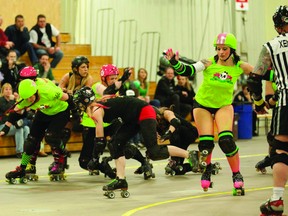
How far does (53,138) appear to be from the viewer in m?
8.91

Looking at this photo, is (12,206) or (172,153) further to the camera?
(172,153)

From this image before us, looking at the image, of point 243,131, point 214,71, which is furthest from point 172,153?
point 243,131

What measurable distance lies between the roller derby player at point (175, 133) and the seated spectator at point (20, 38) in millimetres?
5514

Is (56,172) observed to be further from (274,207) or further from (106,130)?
(274,207)

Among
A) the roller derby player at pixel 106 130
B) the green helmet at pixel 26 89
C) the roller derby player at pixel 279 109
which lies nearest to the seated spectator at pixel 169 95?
the roller derby player at pixel 106 130

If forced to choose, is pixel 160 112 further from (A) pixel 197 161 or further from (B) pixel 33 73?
(B) pixel 33 73

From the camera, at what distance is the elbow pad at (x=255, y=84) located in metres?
5.96

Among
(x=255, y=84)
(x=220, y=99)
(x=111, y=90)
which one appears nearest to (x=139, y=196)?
(x=220, y=99)

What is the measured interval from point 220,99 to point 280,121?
6.85 ft

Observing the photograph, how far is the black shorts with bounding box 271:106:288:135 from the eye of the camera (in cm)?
569

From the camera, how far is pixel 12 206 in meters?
7.10

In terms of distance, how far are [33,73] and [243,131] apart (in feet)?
27.3

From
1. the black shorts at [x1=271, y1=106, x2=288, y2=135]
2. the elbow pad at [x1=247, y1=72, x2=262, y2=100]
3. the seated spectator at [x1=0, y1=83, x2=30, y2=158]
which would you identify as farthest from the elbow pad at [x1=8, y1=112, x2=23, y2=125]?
the black shorts at [x1=271, y1=106, x2=288, y2=135]

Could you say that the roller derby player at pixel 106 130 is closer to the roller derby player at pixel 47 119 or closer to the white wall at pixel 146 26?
the roller derby player at pixel 47 119
